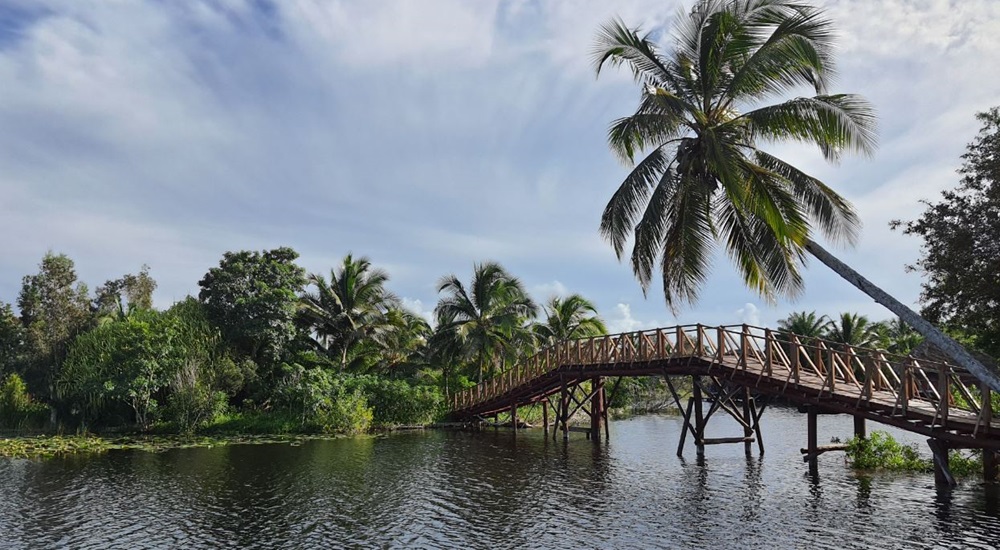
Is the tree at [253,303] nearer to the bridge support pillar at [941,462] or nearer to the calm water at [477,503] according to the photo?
the calm water at [477,503]

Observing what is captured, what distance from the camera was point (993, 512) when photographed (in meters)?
13.3

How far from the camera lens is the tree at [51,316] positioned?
41750mm

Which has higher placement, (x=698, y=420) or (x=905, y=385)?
(x=905, y=385)

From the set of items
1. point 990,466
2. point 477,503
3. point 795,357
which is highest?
point 795,357

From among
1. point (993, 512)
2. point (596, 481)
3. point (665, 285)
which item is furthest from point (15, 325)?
point (993, 512)

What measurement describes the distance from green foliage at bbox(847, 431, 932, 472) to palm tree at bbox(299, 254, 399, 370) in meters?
25.8

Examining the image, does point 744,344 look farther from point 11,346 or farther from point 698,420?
point 11,346

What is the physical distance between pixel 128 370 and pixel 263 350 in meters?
7.12

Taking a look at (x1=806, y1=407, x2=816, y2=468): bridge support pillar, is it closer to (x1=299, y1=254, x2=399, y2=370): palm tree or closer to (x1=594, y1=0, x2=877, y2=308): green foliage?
(x1=594, y1=0, x2=877, y2=308): green foliage

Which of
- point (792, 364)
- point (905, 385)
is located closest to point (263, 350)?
point (792, 364)

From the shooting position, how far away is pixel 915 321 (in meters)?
11.3

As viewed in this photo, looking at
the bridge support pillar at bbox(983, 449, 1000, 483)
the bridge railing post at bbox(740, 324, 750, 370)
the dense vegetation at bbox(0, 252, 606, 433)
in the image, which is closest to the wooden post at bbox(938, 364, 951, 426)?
the bridge support pillar at bbox(983, 449, 1000, 483)

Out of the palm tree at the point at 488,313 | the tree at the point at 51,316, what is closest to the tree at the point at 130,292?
the tree at the point at 51,316

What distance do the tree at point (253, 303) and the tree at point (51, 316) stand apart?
12915 millimetres
